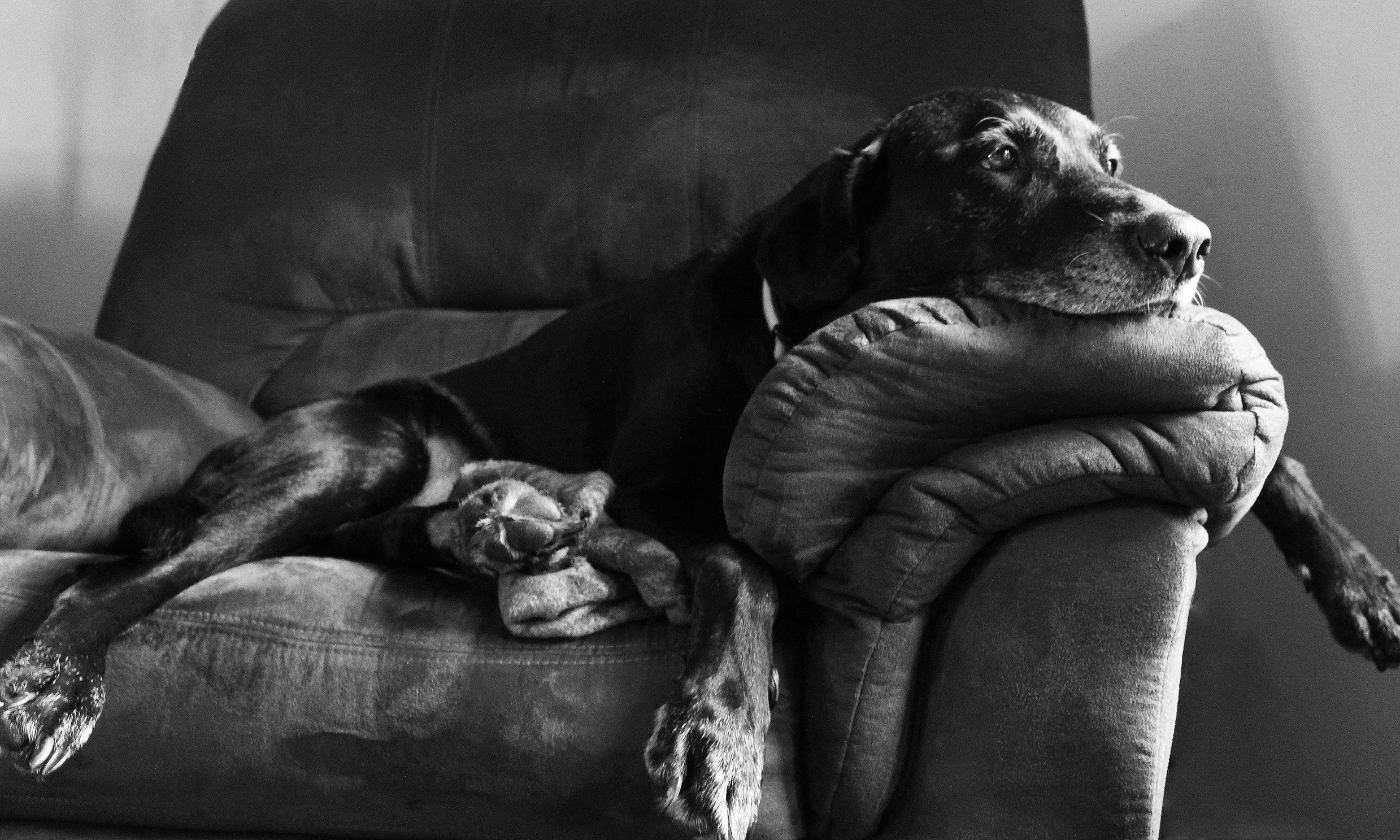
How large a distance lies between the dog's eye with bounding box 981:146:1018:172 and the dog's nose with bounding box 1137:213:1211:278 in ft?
0.99

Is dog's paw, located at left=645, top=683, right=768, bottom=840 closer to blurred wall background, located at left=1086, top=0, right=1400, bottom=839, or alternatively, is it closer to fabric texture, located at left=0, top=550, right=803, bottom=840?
fabric texture, located at left=0, top=550, right=803, bottom=840

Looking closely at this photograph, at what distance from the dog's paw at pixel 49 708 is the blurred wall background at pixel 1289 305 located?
6.27 feet

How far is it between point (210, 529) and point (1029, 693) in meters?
1.19

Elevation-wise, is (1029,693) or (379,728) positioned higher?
(1029,693)

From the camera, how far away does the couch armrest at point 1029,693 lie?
110 centimetres

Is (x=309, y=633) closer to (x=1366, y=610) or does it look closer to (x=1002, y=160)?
(x=1002, y=160)

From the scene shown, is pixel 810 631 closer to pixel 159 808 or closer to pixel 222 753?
pixel 222 753

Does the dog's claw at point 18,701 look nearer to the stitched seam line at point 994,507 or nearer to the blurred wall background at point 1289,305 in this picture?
the stitched seam line at point 994,507

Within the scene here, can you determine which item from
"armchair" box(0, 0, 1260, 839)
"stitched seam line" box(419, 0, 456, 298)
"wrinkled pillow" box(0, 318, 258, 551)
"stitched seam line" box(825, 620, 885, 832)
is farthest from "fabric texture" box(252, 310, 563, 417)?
"stitched seam line" box(825, 620, 885, 832)

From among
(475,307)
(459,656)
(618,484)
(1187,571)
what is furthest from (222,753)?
(475,307)

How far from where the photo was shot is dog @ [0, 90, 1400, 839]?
50.8 inches

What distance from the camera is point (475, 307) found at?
2709mm

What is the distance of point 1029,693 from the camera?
1.13 metres

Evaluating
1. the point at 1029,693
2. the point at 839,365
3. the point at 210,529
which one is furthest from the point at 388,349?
the point at 1029,693
